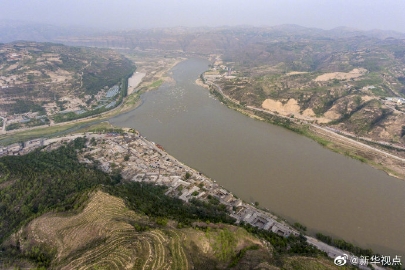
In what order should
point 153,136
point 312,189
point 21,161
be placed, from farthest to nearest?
point 153,136, point 21,161, point 312,189

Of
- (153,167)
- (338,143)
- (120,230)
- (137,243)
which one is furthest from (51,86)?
(338,143)

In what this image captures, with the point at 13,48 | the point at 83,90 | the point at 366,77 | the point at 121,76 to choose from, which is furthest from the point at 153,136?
the point at 13,48

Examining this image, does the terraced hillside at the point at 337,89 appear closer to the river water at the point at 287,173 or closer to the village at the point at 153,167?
the river water at the point at 287,173

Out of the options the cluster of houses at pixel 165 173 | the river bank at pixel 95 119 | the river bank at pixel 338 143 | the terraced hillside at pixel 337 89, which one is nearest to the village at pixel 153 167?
the cluster of houses at pixel 165 173

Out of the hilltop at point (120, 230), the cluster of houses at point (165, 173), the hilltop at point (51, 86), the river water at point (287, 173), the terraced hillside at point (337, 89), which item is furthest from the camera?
the hilltop at point (51, 86)

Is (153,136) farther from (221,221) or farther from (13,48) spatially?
(13,48)

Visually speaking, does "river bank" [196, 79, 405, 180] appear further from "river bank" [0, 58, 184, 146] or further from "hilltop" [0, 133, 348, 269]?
"river bank" [0, 58, 184, 146]

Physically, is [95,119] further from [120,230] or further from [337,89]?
[337,89]
